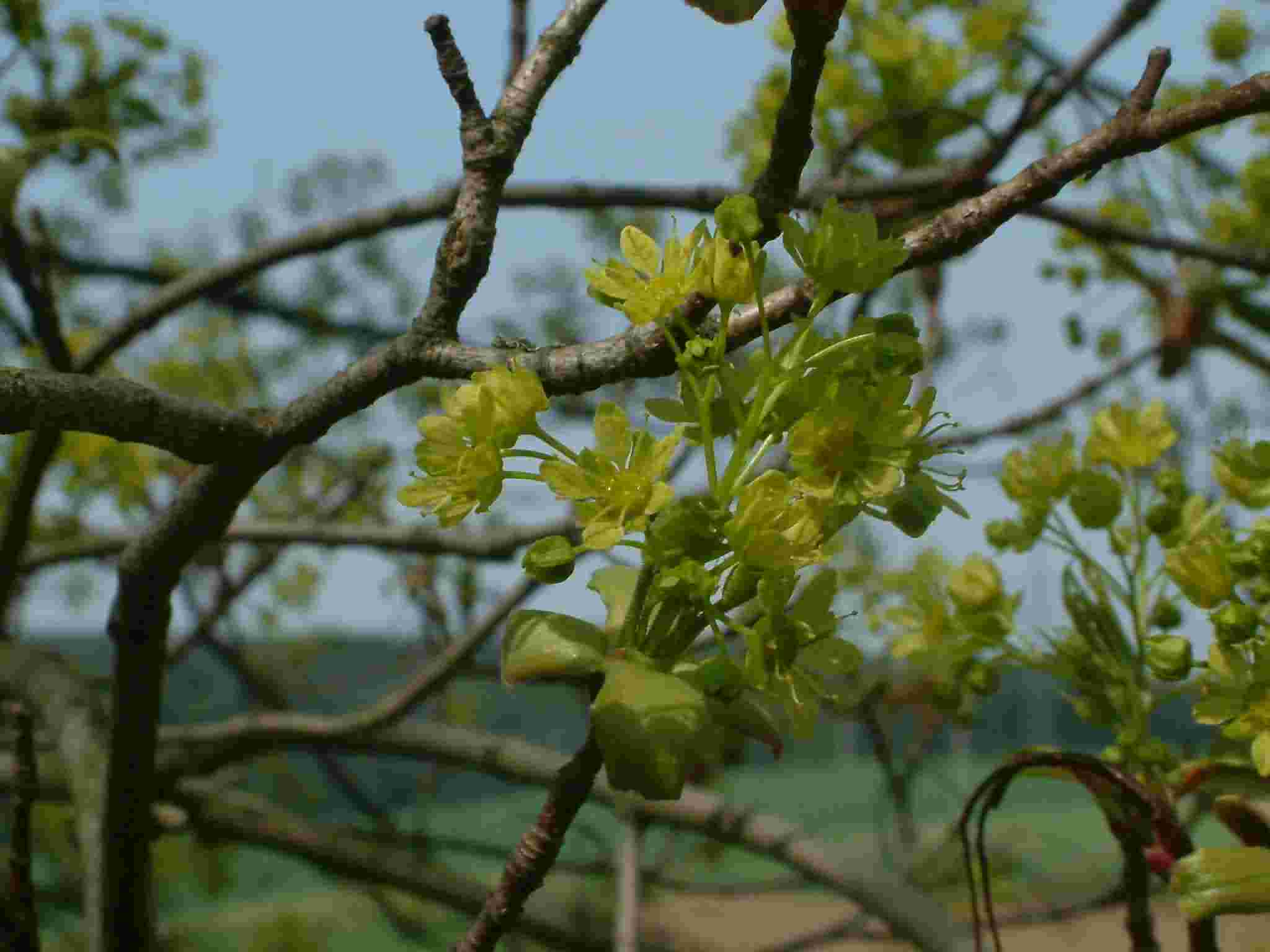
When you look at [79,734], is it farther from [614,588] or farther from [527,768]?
[614,588]

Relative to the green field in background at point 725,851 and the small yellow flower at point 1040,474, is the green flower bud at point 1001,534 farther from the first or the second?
the green field in background at point 725,851

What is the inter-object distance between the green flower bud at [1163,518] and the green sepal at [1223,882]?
27 centimetres

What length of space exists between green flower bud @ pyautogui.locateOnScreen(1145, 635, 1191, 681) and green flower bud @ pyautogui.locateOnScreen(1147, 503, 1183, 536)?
0.14 m

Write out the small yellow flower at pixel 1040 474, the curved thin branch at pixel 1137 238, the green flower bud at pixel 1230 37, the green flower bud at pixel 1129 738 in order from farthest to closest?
the green flower bud at pixel 1230 37 < the curved thin branch at pixel 1137 238 < the small yellow flower at pixel 1040 474 < the green flower bud at pixel 1129 738

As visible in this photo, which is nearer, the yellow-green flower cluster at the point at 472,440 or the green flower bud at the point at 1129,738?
the yellow-green flower cluster at the point at 472,440

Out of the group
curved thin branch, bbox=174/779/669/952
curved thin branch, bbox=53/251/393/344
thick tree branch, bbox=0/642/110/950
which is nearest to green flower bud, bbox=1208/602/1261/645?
thick tree branch, bbox=0/642/110/950

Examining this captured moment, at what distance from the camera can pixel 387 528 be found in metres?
1.59

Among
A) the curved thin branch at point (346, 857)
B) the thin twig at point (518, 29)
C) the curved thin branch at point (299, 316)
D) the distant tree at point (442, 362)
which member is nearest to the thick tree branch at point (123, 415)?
the distant tree at point (442, 362)

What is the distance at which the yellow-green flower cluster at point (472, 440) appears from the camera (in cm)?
51

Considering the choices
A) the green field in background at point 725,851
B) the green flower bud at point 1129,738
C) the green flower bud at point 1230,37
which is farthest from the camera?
the green field in background at point 725,851

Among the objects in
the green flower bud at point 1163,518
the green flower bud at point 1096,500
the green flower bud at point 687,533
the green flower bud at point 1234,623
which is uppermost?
the green flower bud at point 1096,500

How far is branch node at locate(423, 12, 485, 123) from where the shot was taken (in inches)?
21.6

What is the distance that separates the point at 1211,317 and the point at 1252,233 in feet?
0.47

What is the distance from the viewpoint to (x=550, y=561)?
53 centimetres
